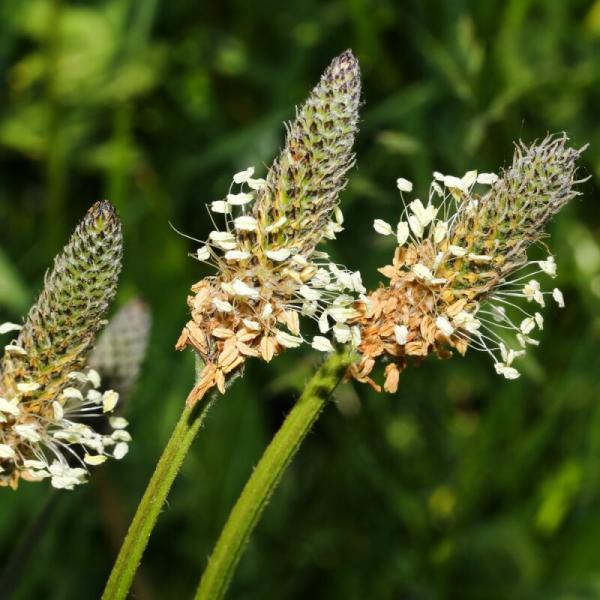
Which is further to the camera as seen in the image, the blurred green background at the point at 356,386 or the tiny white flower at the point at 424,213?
the blurred green background at the point at 356,386

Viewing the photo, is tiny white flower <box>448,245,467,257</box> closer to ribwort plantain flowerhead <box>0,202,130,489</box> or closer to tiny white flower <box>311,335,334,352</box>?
Answer: tiny white flower <box>311,335,334,352</box>

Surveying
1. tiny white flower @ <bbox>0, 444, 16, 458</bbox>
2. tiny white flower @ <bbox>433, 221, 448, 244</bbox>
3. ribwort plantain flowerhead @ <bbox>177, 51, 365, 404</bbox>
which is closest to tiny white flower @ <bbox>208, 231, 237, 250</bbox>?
ribwort plantain flowerhead @ <bbox>177, 51, 365, 404</bbox>

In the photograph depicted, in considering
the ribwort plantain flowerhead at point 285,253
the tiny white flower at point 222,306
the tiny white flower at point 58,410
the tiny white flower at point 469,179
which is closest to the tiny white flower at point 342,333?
the ribwort plantain flowerhead at point 285,253

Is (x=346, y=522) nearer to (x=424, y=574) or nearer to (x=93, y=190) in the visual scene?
(x=424, y=574)

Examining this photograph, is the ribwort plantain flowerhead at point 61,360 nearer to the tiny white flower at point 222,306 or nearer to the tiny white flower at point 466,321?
the tiny white flower at point 222,306

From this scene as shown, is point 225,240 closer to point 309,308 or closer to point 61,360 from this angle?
point 309,308

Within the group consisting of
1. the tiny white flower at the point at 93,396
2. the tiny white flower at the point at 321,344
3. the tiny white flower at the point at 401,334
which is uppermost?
the tiny white flower at the point at 401,334
